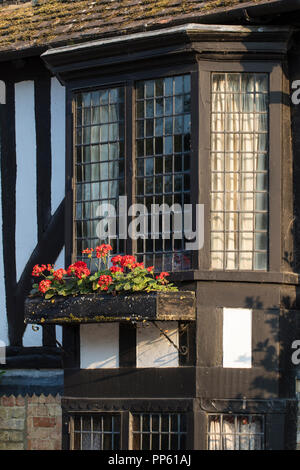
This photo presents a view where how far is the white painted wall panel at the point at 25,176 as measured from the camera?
15.7 m

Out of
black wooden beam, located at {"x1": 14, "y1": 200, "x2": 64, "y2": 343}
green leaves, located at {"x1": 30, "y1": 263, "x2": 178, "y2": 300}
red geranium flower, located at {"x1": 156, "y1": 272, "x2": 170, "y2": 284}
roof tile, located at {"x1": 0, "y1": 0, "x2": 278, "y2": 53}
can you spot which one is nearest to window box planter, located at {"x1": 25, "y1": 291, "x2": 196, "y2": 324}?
green leaves, located at {"x1": 30, "y1": 263, "x2": 178, "y2": 300}

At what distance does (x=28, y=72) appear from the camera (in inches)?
630

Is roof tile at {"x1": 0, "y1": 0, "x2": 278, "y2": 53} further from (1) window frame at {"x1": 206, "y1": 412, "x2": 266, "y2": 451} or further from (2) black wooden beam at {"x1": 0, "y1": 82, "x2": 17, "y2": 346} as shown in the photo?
(1) window frame at {"x1": 206, "y1": 412, "x2": 266, "y2": 451}

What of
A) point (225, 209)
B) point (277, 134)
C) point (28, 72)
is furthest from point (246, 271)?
point (28, 72)

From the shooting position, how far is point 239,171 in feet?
45.8

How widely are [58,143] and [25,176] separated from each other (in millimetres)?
631

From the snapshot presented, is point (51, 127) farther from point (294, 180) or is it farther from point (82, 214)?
point (294, 180)

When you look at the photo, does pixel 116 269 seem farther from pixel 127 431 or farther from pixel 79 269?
pixel 127 431

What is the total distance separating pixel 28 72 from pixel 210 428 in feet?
17.5

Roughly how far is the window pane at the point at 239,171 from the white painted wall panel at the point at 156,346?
2.97ft

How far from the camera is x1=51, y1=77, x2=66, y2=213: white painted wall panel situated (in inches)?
612

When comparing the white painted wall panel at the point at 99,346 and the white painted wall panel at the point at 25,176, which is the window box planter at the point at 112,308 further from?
the white painted wall panel at the point at 25,176

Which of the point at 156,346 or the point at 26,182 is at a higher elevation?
→ the point at 26,182

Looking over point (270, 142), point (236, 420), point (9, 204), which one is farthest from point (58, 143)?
point (236, 420)
